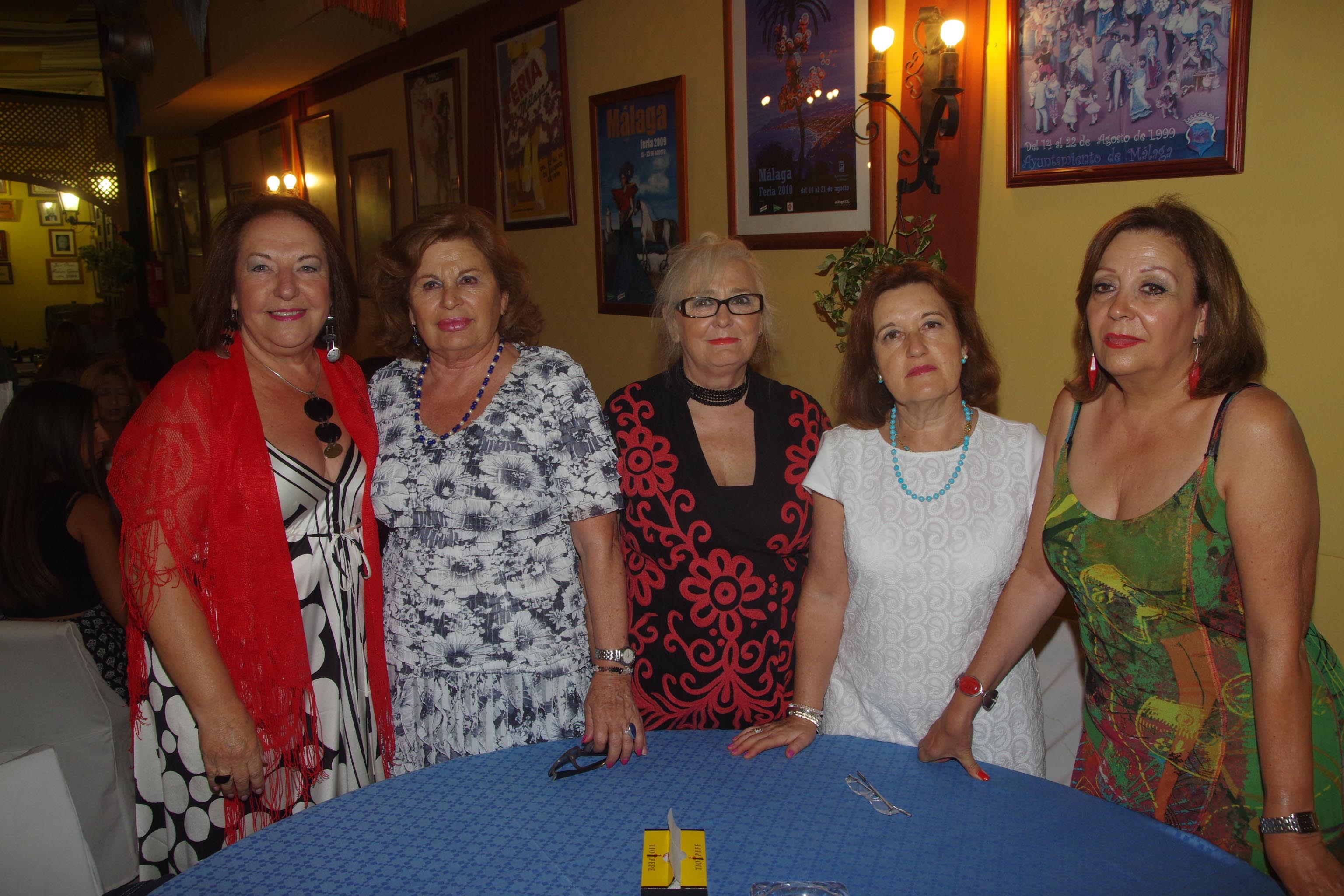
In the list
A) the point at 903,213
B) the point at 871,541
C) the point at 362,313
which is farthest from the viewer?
the point at 362,313

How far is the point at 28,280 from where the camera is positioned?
16.0 m

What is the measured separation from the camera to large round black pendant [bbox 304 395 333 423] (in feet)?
6.80

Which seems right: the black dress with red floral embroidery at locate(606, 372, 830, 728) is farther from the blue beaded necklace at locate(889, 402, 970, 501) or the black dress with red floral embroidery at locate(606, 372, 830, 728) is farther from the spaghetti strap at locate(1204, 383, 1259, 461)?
the spaghetti strap at locate(1204, 383, 1259, 461)

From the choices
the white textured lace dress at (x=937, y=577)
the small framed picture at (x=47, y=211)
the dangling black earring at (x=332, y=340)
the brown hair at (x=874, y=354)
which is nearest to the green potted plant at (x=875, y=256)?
the brown hair at (x=874, y=354)

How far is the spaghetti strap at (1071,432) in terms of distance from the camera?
5.97 ft

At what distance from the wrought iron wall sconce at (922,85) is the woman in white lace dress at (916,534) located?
125cm

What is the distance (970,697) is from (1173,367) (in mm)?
729

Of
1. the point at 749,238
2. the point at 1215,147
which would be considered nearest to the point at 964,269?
the point at 1215,147

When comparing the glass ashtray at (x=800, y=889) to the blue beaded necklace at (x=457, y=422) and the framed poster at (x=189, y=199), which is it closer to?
the blue beaded necklace at (x=457, y=422)

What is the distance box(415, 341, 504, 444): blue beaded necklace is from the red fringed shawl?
1.08 feet

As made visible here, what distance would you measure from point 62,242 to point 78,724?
1713 cm

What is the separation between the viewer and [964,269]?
3.04 meters

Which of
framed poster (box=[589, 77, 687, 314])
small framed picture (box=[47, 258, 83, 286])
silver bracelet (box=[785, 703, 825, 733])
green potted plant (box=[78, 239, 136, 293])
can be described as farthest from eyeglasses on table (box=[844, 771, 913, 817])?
small framed picture (box=[47, 258, 83, 286])

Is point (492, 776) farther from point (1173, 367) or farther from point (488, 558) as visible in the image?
point (1173, 367)
